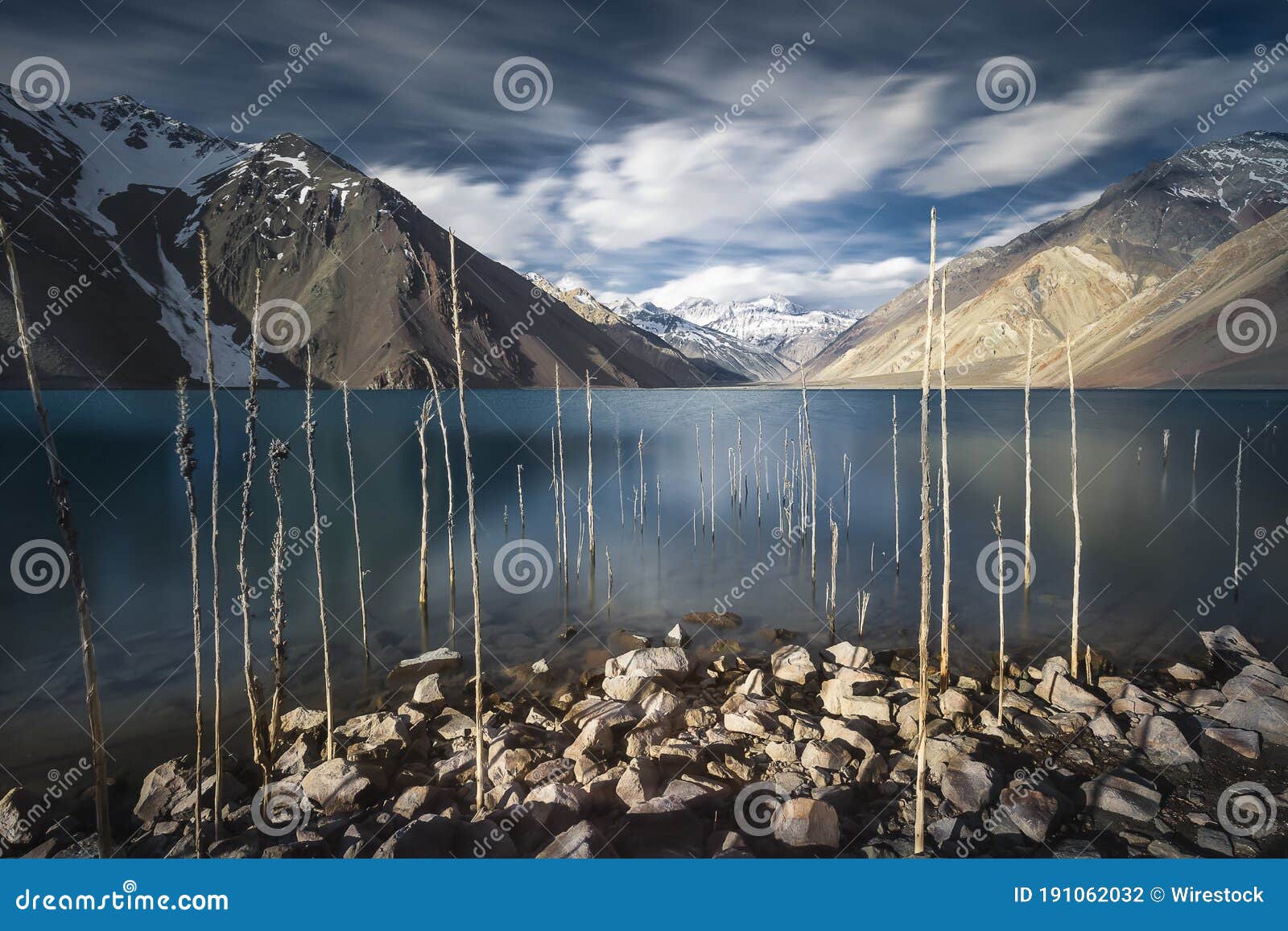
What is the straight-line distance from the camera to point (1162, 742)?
33.8 feet

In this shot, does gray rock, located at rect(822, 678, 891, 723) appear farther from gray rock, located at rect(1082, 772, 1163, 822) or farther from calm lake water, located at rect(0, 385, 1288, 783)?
calm lake water, located at rect(0, 385, 1288, 783)

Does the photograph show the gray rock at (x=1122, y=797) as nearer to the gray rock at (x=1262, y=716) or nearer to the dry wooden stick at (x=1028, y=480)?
the gray rock at (x=1262, y=716)

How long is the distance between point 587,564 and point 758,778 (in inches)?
607

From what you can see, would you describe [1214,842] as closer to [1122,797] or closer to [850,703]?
[1122,797]

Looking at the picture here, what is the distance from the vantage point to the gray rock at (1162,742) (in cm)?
1004

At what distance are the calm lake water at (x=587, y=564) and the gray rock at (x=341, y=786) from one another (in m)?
4.94

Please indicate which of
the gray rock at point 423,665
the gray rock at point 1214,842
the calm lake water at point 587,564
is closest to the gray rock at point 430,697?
the calm lake water at point 587,564

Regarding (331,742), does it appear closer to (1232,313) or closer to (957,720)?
(957,720)

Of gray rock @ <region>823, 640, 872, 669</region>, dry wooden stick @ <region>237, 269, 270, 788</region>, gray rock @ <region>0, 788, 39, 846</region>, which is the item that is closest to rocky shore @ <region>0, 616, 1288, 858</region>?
gray rock @ <region>0, 788, 39, 846</region>

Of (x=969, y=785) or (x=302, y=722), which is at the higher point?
(x=969, y=785)

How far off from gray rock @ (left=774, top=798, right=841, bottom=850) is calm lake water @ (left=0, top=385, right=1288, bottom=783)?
26.6 ft

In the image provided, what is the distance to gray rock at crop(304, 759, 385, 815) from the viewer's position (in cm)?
916

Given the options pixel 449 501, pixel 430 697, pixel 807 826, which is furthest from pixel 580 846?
pixel 449 501

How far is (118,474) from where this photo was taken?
1672 inches
